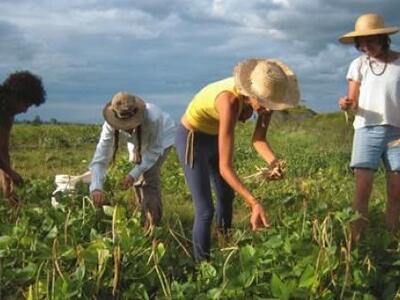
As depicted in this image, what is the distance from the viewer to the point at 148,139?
5.23 m

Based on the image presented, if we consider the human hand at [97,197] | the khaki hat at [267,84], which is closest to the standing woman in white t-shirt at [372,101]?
the khaki hat at [267,84]

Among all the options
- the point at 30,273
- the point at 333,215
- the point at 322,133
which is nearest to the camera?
the point at 30,273

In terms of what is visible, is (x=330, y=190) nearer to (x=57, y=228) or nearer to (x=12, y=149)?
(x=57, y=228)

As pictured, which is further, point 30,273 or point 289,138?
point 289,138

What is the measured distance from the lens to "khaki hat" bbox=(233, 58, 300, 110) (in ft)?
12.1

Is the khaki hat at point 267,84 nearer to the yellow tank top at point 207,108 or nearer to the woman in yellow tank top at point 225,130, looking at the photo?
the woman in yellow tank top at point 225,130

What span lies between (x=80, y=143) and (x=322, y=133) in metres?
5.12

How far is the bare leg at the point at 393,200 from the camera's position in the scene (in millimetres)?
4867

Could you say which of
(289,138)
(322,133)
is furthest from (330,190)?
(289,138)

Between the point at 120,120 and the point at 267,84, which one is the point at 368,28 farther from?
the point at 120,120

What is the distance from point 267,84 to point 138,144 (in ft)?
5.41

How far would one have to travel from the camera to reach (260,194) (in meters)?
7.46

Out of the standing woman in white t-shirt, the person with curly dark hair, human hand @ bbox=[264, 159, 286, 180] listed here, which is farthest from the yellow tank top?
the person with curly dark hair

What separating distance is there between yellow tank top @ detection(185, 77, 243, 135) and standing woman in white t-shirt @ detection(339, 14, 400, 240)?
3.10ft
